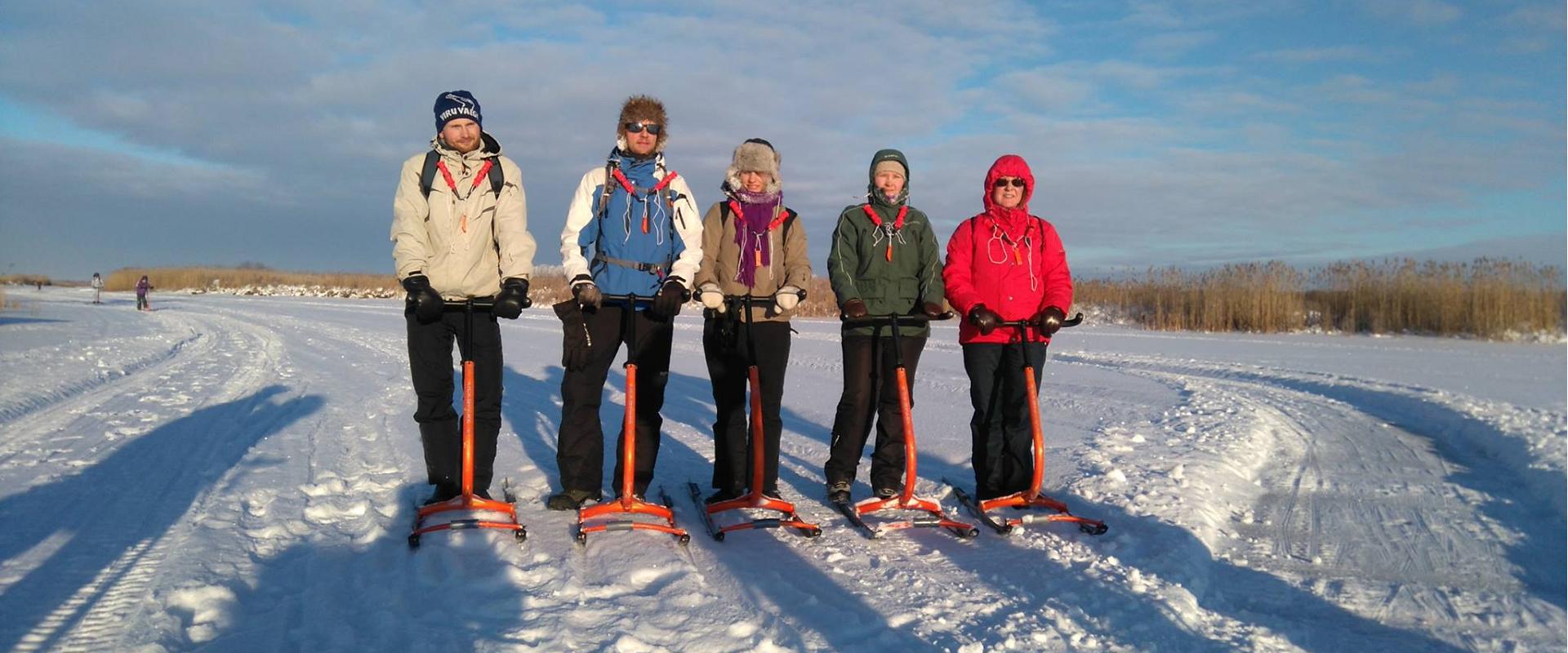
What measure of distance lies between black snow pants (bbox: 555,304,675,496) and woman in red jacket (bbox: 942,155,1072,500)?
1.59 m

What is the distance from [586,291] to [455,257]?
70 cm

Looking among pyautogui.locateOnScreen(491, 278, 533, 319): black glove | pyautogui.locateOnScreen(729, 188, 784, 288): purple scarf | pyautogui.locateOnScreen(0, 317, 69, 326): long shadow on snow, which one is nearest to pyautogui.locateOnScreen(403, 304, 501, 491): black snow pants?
pyautogui.locateOnScreen(491, 278, 533, 319): black glove

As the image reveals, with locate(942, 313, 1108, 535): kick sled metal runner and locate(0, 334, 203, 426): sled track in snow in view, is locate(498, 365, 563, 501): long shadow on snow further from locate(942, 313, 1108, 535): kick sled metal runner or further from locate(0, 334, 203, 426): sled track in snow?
locate(0, 334, 203, 426): sled track in snow

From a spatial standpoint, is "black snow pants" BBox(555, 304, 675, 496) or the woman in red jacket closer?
"black snow pants" BBox(555, 304, 675, 496)

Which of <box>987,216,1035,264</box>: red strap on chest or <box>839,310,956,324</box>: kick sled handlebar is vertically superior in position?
<box>987,216,1035,264</box>: red strap on chest

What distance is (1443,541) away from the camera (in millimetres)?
4289

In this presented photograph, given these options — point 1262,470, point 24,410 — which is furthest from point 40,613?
point 1262,470

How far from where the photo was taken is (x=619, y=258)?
4480 millimetres

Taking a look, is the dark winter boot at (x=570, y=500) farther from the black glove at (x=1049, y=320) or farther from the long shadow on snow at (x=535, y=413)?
the black glove at (x=1049, y=320)

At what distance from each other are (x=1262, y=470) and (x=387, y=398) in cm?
742

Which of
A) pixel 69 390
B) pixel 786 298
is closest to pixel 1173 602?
pixel 786 298

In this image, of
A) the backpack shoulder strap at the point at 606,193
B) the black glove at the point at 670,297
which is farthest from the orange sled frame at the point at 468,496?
the black glove at the point at 670,297

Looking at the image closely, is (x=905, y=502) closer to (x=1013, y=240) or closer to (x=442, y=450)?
(x=1013, y=240)

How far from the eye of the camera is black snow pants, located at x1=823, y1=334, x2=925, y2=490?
4.79m
